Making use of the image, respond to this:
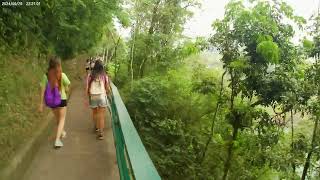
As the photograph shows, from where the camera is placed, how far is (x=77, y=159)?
21.6ft

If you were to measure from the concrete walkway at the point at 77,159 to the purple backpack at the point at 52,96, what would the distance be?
0.89 m

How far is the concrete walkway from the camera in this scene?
19.0 feet

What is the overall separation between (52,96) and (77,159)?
119 cm

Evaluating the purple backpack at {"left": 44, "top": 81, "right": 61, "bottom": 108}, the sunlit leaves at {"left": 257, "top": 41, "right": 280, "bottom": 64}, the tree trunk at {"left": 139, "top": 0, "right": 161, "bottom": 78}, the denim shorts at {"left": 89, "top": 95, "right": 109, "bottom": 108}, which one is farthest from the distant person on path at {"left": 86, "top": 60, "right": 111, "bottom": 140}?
the tree trunk at {"left": 139, "top": 0, "right": 161, "bottom": 78}

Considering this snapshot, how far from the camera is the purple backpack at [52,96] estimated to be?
6637 mm

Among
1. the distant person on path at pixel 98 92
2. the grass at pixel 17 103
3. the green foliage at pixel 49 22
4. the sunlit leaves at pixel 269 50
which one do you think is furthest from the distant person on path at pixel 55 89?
the sunlit leaves at pixel 269 50

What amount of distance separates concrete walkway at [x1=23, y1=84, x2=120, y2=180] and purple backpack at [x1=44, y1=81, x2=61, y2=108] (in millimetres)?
893

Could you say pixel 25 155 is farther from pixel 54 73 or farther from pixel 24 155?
pixel 54 73

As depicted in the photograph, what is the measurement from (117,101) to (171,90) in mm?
8564

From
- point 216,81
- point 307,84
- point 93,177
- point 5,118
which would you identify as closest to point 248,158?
point 216,81

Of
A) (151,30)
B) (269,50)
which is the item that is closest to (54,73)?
(269,50)

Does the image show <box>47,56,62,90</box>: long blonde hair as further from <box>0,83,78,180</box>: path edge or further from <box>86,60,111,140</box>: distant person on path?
<box>86,60,111,140</box>: distant person on path

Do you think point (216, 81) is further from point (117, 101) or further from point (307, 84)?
point (117, 101)

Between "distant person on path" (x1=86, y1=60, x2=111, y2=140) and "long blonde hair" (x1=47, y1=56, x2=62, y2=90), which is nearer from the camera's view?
"long blonde hair" (x1=47, y1=56, x2=62, y2=90)
